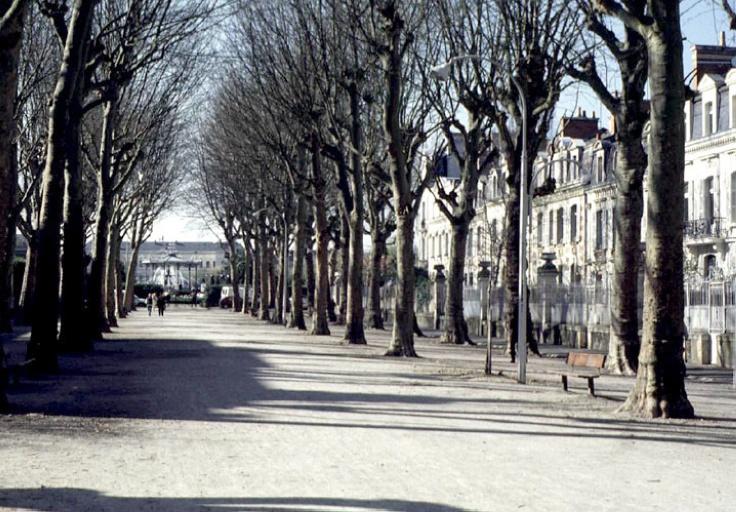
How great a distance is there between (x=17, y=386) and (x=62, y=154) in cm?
557

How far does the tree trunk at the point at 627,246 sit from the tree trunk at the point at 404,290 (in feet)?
22.3

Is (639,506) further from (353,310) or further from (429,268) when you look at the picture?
(429,268)

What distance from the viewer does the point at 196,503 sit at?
951cm

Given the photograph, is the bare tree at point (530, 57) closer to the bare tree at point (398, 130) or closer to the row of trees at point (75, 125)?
the bare tree at point (398, 130)

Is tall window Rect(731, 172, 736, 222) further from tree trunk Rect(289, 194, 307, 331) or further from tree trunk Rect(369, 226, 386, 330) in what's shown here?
tree trunk Rect(289, 194, 307, 331)

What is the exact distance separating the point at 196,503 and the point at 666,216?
9.48m

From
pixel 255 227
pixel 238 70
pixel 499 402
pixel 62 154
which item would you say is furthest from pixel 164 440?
pixel 255 227

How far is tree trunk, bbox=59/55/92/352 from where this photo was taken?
95.6 feet

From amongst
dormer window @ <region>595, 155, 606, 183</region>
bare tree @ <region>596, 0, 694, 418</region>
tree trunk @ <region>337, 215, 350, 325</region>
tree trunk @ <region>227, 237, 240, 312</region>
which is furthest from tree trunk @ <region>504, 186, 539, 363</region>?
tree trunk @ <region>227, 237, 240, 312</region>

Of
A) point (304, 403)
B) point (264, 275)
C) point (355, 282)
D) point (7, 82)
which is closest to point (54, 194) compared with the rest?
point (7, 82)

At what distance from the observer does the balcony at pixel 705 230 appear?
4809 cm

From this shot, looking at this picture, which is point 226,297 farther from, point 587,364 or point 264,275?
point 587,364

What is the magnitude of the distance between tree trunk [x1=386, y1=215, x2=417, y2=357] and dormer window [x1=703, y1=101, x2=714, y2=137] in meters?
21.7

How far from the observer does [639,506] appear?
9797 millimetres
